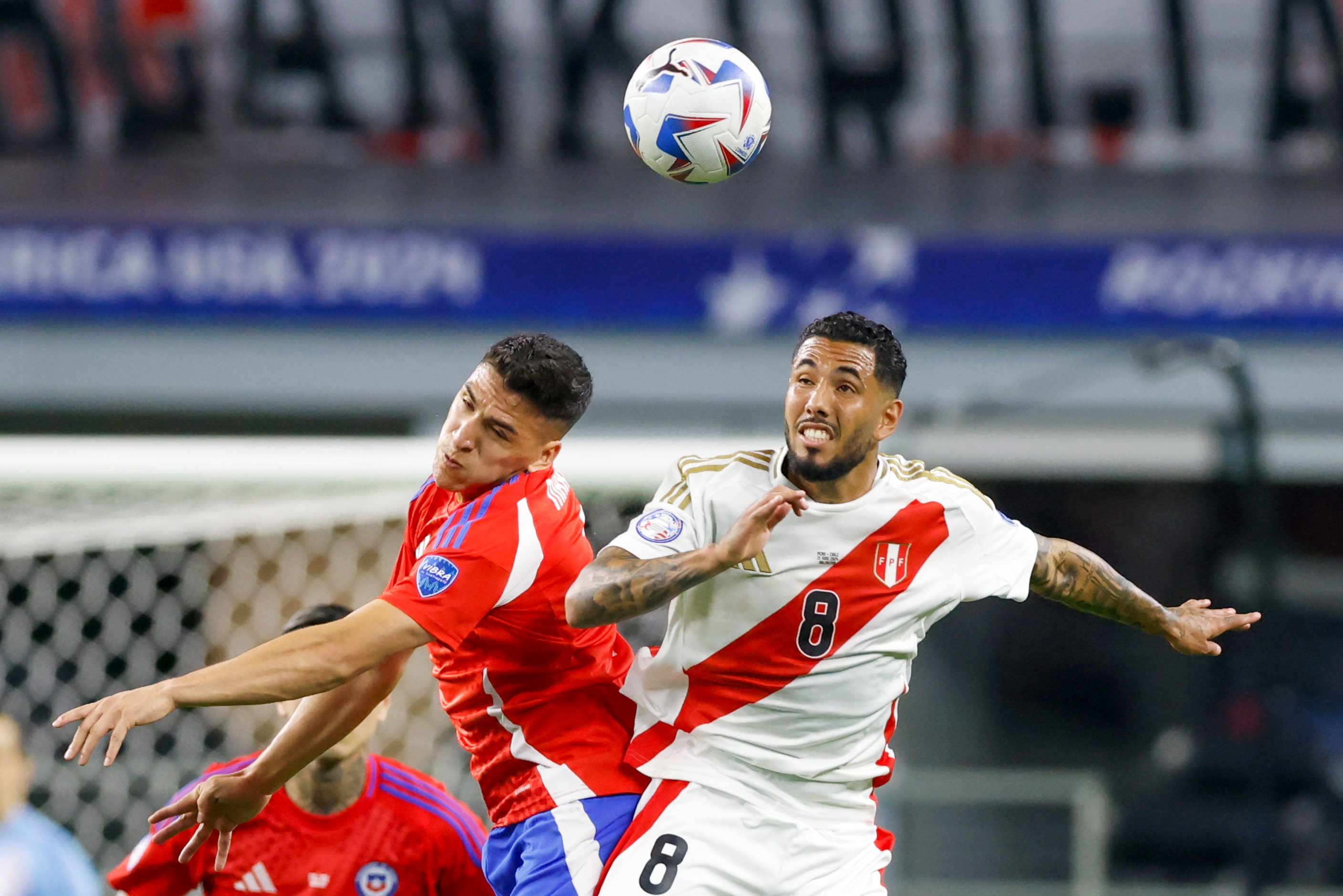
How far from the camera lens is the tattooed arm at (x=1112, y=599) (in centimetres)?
384

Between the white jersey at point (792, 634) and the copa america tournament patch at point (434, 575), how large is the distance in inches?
15.8

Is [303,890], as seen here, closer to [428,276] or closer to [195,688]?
[195,688]

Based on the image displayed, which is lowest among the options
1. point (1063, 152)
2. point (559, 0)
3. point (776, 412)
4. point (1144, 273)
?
point (776, 412)

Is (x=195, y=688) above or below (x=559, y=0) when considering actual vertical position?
below

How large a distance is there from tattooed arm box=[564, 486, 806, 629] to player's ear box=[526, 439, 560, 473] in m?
0.38

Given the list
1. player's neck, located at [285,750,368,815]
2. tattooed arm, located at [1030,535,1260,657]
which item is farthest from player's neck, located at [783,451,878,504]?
player's neck, located at [285,750,368,815]

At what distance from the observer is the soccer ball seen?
164 inches

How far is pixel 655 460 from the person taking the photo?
670 cm

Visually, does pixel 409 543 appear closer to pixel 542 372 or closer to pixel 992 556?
pixel 542 372

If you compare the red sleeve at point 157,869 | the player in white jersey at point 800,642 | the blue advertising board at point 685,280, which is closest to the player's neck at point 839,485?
the player in white jersey at point 800,642

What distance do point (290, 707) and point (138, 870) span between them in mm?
644

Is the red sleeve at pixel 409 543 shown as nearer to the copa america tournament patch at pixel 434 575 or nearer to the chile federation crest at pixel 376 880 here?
the copa america tournament patch at pixel 434 575

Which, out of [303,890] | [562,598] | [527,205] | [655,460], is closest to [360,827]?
[303,890]

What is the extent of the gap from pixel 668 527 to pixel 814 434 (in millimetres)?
386
